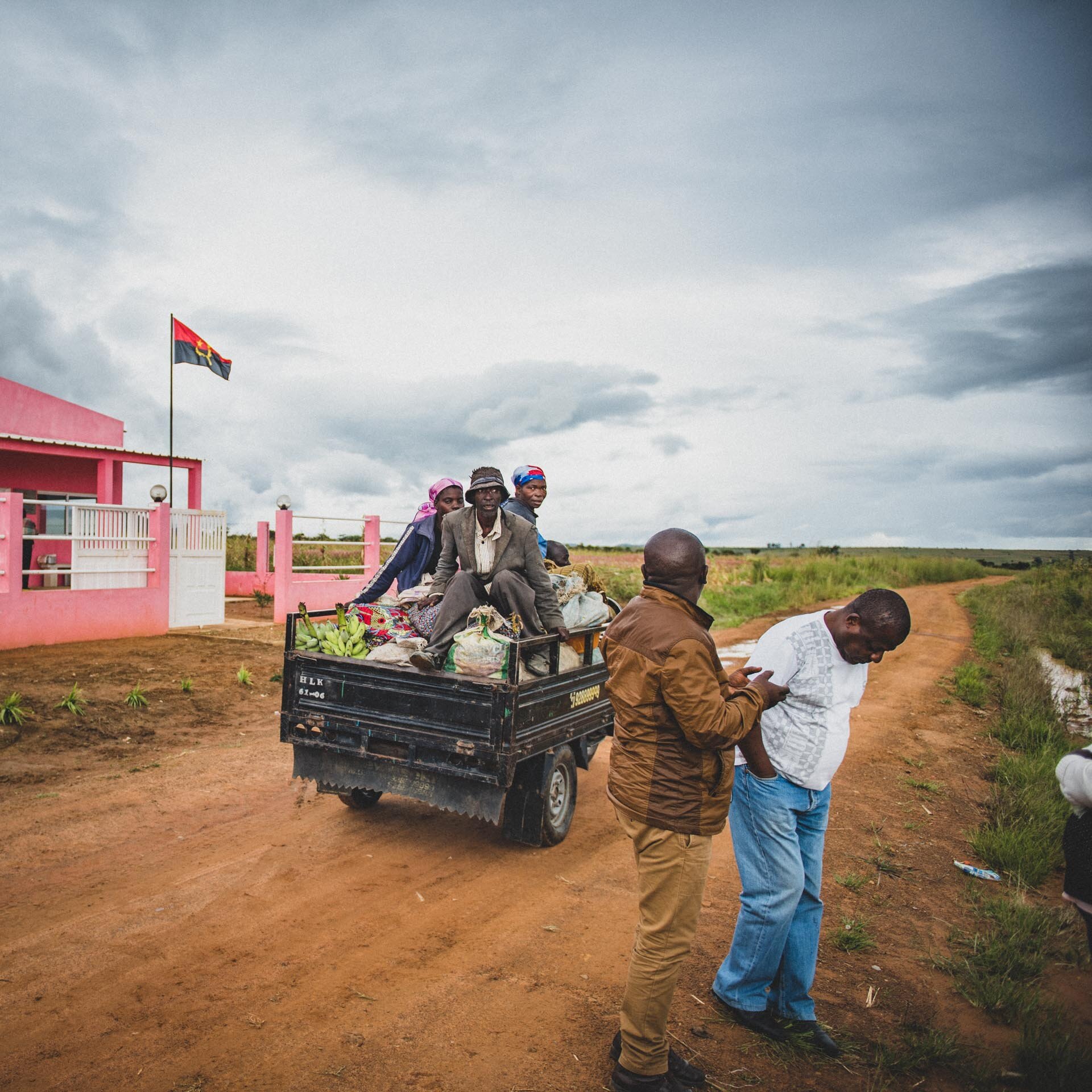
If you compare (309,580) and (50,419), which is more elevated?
(50,419)

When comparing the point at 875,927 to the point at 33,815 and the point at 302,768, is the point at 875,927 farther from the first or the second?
the point at 33,815

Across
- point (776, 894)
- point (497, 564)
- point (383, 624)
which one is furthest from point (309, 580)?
point (776, 894)

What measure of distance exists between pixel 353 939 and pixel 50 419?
19089 millimetres

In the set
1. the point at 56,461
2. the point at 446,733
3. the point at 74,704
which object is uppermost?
the point at 56,461

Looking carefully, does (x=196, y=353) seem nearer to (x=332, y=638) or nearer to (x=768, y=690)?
(x=332, y=638)

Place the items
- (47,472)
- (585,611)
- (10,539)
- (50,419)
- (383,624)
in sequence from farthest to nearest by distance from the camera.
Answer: (50,419) → (47,472) → (10,539) → (585,611) → (383,624)

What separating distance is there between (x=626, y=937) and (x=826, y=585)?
83.9 ft

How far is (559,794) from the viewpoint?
5.36 metres

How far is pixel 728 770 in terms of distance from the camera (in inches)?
109

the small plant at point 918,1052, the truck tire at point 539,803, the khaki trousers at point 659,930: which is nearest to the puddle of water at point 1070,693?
the truck tire at point 539,803

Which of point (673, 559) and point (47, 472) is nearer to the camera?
point (673, 559)

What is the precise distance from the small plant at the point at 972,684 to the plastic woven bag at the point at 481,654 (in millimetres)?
8630

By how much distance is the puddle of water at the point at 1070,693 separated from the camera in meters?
9.84

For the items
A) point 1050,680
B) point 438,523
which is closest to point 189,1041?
point 438,523
